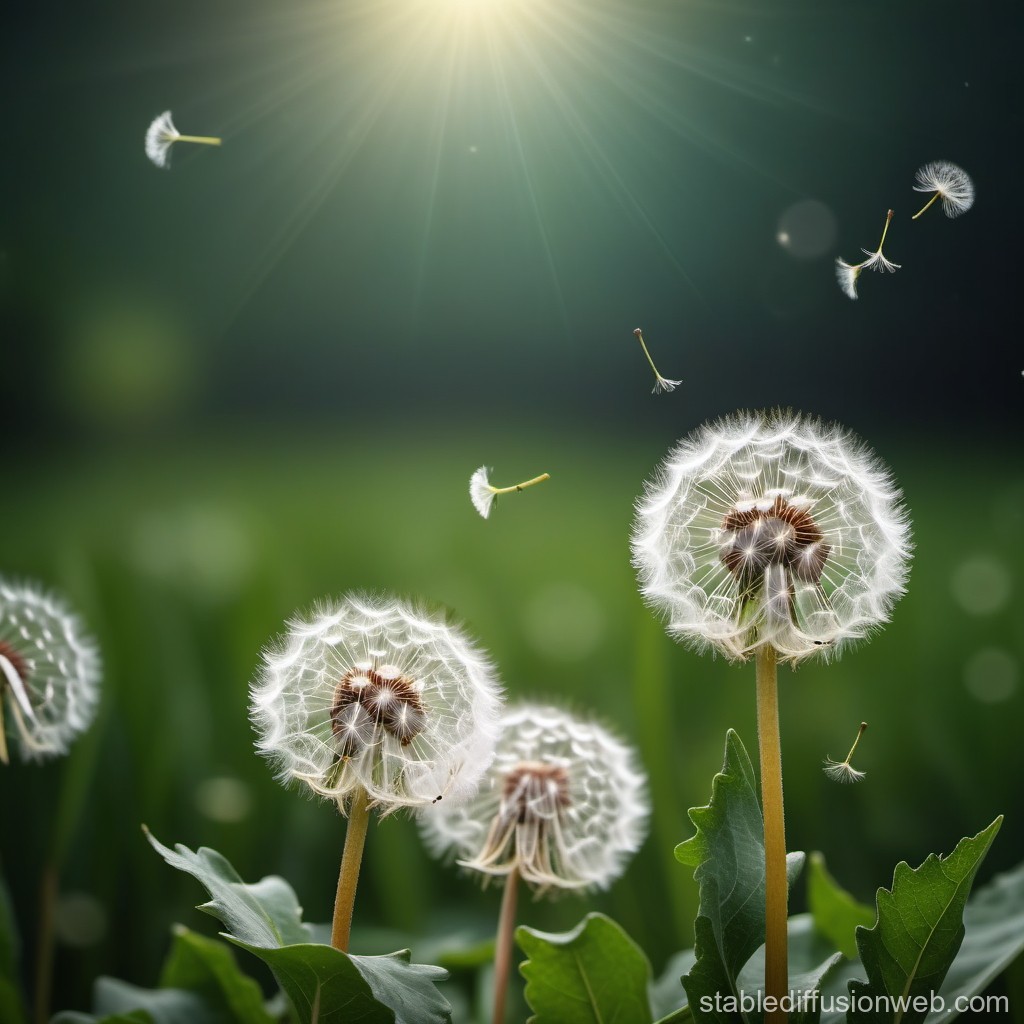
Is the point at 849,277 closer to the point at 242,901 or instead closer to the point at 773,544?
the point at 773,544

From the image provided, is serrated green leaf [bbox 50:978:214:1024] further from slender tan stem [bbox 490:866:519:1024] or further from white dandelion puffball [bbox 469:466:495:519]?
white dandelion puffball [bbox 469:466:495:519]

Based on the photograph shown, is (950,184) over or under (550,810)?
over

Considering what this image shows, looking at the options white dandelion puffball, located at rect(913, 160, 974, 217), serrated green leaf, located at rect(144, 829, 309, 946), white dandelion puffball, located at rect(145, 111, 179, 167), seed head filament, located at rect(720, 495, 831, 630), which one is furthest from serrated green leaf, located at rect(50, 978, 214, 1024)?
white dandelion puffball, located at rect(913, 160, 974, 217)

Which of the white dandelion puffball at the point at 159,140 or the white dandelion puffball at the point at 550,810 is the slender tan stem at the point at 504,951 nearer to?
the white dandelion puffball at the point at 550,810

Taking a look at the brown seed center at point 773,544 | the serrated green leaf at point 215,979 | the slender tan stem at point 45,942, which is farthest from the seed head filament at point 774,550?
the slender tan stem at point 45,942

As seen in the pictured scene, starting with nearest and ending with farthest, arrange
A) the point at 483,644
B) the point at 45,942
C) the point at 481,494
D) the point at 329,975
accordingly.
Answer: the point at 329,975 → the point at 481,494 → the point at 45,942 → the point at 483,644

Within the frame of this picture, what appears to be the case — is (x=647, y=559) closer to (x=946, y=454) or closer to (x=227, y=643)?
(x=227, y=643)

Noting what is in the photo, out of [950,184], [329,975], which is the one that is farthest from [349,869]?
[950,184]
